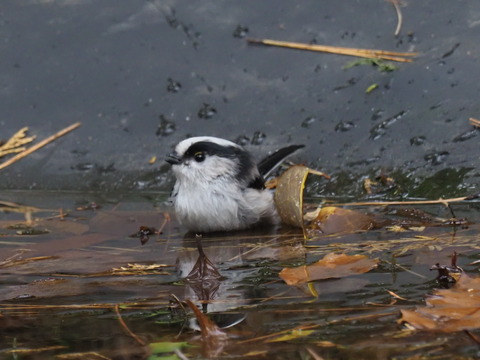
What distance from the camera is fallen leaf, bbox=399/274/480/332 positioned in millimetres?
2467

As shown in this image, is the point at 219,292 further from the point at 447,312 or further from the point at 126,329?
the point at 447,312

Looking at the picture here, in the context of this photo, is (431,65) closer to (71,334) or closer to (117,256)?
(117,256)

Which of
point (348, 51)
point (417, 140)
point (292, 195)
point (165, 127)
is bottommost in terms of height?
point (292, 195)

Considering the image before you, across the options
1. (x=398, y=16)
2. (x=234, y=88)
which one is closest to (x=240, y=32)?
(x=234, y=88)

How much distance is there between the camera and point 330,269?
3281 mm

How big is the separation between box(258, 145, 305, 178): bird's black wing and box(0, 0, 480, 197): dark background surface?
92mm

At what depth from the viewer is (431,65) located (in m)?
5.62

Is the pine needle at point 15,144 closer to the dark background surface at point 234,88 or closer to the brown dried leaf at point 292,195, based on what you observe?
the dark background surface at point 234,88

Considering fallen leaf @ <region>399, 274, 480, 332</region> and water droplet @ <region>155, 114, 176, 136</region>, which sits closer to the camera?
fallen leaf @ <region>399, 274, 480, 332</region>

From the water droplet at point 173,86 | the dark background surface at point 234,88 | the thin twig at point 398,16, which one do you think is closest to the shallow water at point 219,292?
the dark background surface at point 234,88

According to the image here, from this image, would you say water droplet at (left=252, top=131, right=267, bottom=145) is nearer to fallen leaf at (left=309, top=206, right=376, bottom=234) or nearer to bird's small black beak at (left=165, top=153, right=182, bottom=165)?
bird's small black beak at (left=165, top=153, right=182, bottom=165)

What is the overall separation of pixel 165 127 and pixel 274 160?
0.91m

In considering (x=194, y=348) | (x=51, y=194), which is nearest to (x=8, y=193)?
(x=51, y=194)

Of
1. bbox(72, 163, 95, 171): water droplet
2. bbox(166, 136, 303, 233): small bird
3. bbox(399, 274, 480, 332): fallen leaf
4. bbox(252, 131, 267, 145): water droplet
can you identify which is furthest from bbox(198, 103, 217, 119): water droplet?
bbox(399, 274, 480, 332): fallen leaf
